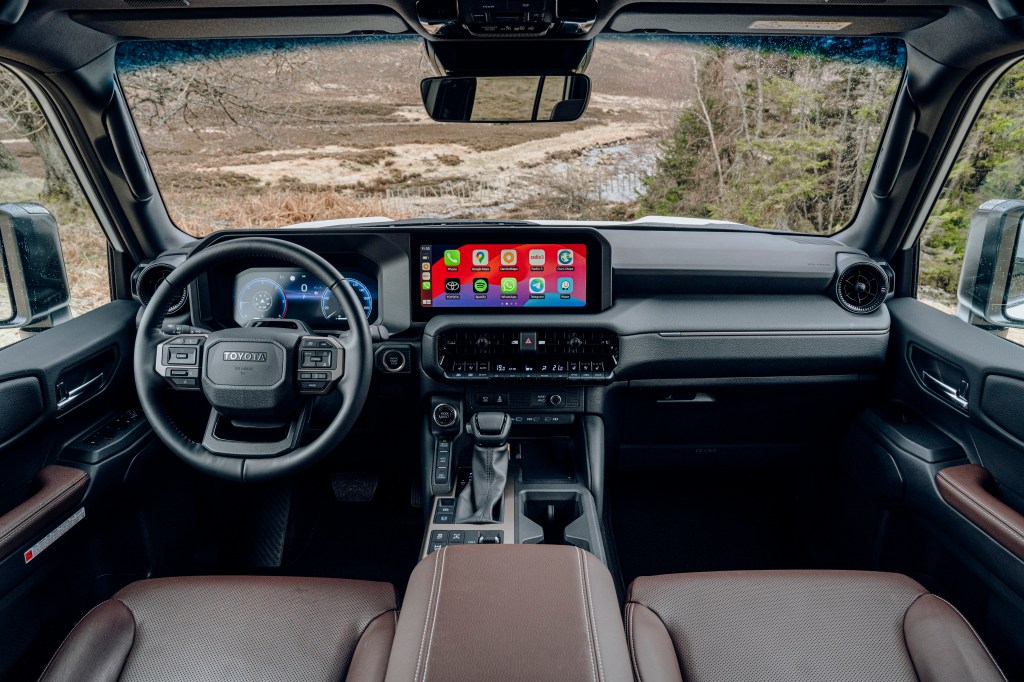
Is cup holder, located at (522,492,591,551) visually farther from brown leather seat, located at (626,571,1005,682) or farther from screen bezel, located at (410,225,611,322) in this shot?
screen bezel, located at (410,225,611,322)

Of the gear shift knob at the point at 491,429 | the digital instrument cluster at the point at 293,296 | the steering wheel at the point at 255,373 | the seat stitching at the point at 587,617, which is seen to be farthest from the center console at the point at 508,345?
the seat stitching at the point at 587,617

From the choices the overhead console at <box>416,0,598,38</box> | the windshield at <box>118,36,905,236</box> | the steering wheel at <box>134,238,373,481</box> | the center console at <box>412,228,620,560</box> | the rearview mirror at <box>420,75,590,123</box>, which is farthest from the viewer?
the windshield at <box>118,36,905,236</box>

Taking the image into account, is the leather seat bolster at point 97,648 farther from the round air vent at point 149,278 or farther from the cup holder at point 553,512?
the round air vent at point 149,278

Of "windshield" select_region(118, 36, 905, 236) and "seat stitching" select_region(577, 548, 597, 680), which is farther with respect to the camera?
"windshield" select_region(118, 36, 905, 236)

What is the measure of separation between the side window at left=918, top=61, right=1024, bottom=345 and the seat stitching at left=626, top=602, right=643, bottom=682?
1677mm

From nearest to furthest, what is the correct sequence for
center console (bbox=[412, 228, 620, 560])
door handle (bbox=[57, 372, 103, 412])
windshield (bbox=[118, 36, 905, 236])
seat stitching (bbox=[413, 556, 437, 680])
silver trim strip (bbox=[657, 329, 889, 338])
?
seat stitching (bbox=[413, 556, 437, 680])
door handle (bbox=[57, 372, 103, 412])
center console (bbox=[412, 228, 620, 560])
silver trim strip (bbox=[657, 329, 889, 338])
windshield (bbox=[118, 36, 905, 236])

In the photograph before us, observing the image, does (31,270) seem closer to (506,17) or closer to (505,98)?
(505,98)

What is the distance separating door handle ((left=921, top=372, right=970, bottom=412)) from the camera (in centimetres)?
220

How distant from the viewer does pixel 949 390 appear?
2.29 metres

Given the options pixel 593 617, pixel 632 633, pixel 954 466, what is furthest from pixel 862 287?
pixel 593 617

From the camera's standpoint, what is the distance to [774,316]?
8.36ft

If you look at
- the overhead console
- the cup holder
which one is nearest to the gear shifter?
the cup holder

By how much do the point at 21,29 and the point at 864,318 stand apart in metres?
3.10

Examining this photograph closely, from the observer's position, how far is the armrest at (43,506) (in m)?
1.80
